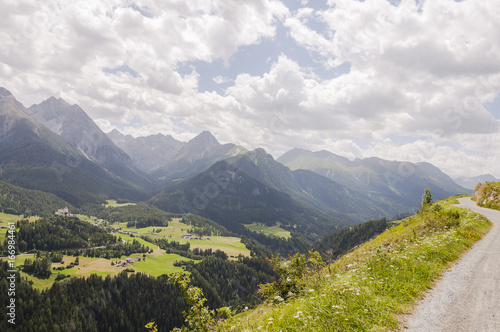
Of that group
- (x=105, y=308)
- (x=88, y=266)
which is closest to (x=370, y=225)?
(x=105, y=308)

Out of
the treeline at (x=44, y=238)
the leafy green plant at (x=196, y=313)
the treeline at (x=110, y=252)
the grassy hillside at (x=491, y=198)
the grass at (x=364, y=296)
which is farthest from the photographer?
the treeline at (x=44, y=238)

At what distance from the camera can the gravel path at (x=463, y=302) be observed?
7.34 metres

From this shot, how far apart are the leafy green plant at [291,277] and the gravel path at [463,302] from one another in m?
4.23

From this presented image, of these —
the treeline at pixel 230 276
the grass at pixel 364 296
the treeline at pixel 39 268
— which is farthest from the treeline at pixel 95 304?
the grass at pixel 364 296

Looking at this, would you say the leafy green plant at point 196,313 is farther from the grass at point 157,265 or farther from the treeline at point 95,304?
the grass at point 157,265

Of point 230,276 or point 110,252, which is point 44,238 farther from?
point 230,276

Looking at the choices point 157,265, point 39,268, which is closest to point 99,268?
point 39,268

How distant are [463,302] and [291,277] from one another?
22.2ft

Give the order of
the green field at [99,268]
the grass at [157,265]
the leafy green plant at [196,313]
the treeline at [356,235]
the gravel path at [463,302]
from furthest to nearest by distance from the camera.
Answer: the treeline at [356,235] → the grass at [157,265] → the green field at [99,268] → the leafy green plant at [196,313] → the gravel path at [463,302]

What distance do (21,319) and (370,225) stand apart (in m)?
217

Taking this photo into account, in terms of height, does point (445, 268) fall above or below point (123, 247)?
above

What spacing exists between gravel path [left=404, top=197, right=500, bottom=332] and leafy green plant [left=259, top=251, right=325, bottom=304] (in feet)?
13.9

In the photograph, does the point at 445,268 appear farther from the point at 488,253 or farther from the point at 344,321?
the point at 344,321

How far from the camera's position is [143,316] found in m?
117
